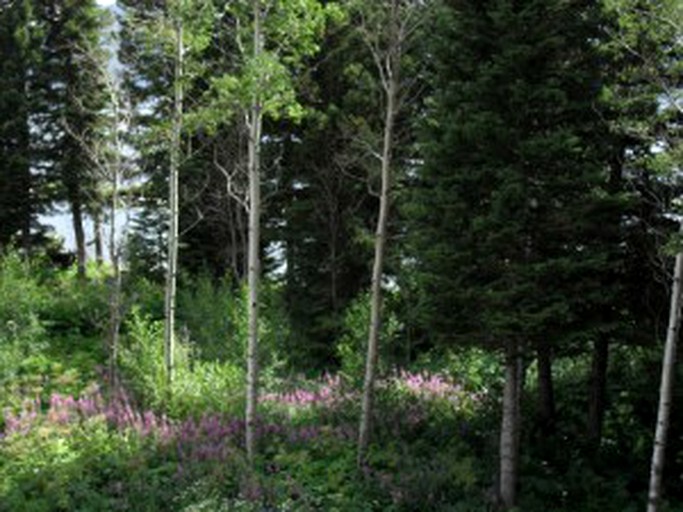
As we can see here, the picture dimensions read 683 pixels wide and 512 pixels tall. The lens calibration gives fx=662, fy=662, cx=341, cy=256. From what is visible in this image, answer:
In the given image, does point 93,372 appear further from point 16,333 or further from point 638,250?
point 638,250

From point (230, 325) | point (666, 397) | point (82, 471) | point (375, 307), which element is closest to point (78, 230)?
point (230, 325)

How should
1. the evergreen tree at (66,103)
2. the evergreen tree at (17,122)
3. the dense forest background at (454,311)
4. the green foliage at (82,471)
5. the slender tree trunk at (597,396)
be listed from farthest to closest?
the evergreen tree at (66,103) < the evergreen tree at (17,122) < the slender tree trunk at (597,396) < the green foliage at (82,471) < the dense forest background at (454,311)

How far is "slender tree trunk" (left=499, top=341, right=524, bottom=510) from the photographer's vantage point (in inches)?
320

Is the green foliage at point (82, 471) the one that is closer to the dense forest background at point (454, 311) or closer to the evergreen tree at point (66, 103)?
the dense forest background at point (454, 311)

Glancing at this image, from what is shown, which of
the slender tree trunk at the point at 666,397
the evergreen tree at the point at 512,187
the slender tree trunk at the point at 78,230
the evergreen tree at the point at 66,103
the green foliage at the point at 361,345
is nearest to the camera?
the slender tree trunk at the point at 666,397

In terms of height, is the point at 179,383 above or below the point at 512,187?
below

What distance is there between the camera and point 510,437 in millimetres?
8172

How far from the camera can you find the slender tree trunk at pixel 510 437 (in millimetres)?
8125

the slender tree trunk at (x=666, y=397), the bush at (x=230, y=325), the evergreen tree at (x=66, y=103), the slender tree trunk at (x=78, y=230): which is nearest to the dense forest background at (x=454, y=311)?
the slender tree trunk at (x=666, y=397)

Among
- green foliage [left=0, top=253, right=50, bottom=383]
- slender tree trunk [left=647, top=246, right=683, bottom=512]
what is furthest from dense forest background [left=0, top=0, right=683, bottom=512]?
green foliage [left=0, top=253, right=50, bottom=383]

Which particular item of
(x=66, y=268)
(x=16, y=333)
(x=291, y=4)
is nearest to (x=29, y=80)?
(x=66, y=268)

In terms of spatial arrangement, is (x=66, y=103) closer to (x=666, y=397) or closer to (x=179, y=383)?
(x=179, y=383)

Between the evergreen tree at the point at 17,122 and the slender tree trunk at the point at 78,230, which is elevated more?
the evergreen tree at the point at 17,122

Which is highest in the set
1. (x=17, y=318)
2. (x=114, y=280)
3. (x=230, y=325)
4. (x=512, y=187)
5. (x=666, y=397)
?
(x=512, y=187)
